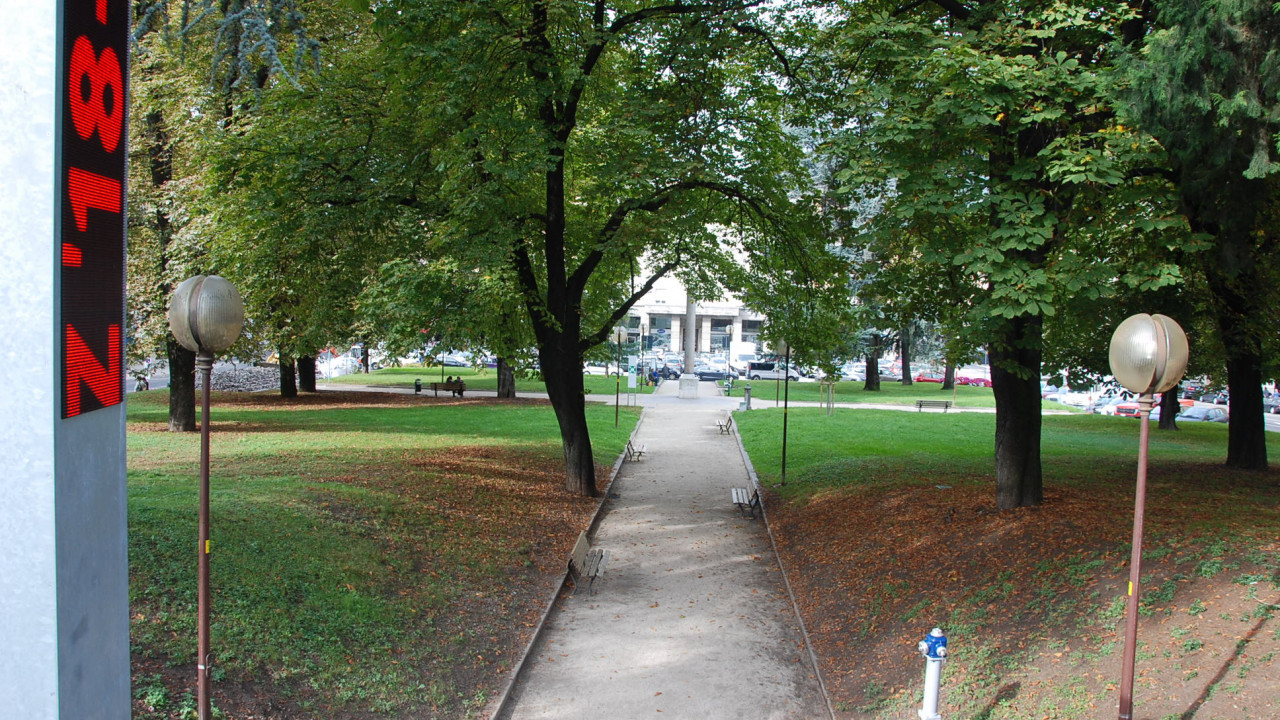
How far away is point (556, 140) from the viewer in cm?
1229

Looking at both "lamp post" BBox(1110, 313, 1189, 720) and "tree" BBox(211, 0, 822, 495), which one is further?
"tree" BBox(211, 0, 822, 495)

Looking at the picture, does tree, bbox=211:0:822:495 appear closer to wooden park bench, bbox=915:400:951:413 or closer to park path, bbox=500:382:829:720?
park path, bbox=500:382:829:720

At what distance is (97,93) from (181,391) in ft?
54.8

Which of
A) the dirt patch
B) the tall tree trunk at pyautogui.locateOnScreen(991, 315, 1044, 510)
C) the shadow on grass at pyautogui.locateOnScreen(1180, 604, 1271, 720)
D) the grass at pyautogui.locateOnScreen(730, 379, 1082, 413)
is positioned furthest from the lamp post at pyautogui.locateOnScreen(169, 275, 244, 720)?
the grass at pyautogui.locateOnScreen(730, 379, 1082, 413)

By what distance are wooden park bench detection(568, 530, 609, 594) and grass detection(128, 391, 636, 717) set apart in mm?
411

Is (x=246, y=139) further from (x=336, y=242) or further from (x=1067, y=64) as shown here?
(x=1067, y=64)

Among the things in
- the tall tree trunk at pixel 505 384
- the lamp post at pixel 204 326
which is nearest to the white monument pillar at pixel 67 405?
the lamp post at pixel 204 326

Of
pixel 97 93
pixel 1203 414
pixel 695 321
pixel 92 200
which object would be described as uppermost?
pixel 695 321

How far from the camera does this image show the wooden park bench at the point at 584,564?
10703mm

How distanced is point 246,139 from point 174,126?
501 centimetres

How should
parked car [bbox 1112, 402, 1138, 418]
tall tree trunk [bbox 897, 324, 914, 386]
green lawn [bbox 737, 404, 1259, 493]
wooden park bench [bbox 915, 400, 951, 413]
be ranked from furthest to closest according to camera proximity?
1. tall tree trunk [bbox 897, 324, 914, 386]
2. parked car [bbox 1112, 402, 1138, 418]
3. wooden park bench [bbox 915, 400, 951, 413]
4. green lawn [bbox 737, 404, 1259, 493]

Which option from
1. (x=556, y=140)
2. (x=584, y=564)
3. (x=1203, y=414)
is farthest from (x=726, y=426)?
(x=1203, y=414)

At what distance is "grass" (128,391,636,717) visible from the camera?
638cm

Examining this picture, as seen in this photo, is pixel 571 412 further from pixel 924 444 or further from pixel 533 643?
pixel 924 444
